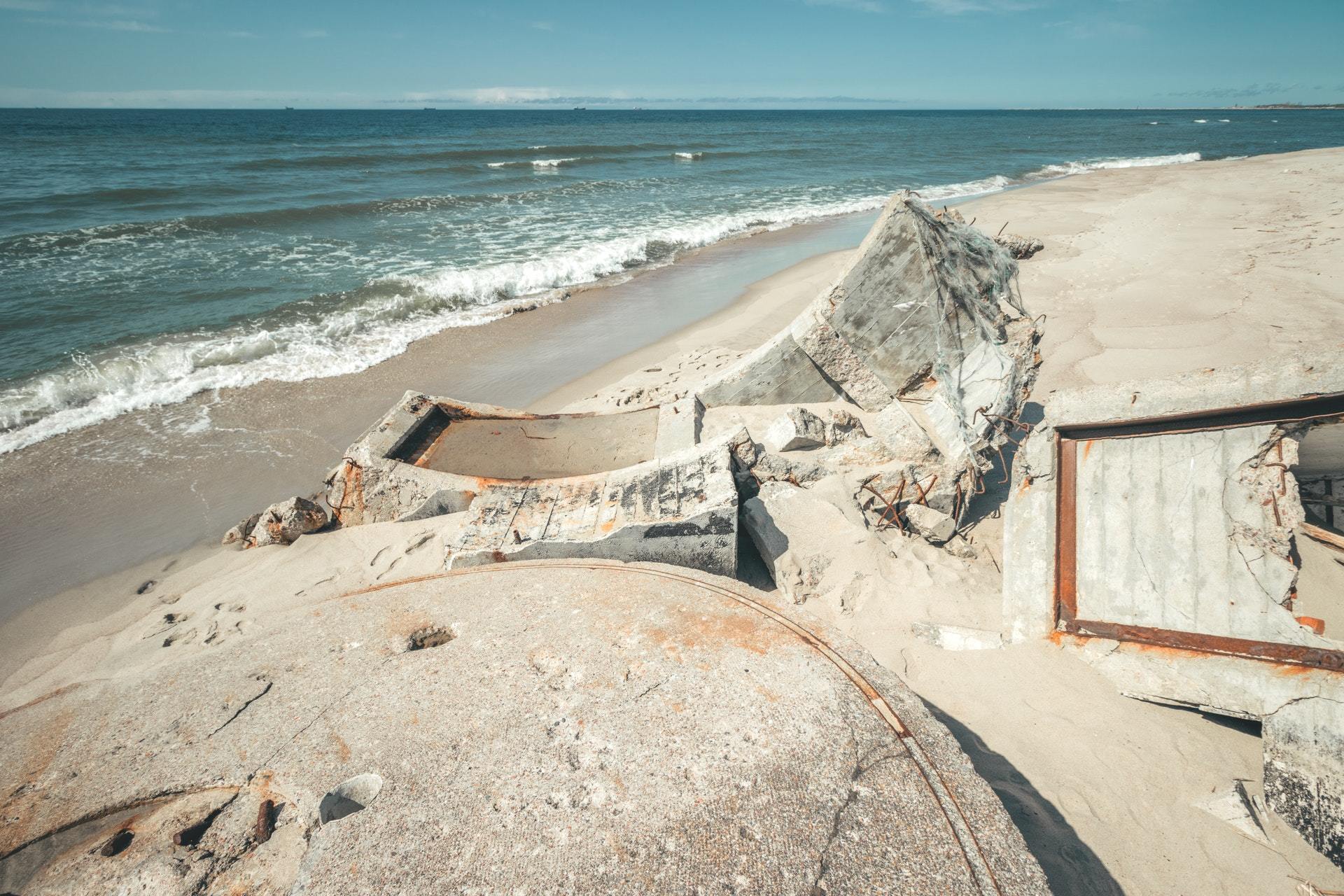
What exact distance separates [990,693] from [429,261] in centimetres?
1261

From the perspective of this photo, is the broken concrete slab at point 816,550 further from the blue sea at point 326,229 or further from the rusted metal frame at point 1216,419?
the blue sea at point 326,229

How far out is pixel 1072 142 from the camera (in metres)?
41.9

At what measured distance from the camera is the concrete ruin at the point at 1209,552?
2.39 metres

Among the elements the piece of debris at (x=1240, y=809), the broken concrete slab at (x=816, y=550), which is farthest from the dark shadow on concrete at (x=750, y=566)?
the piece of debris at (x=1240, y=809)

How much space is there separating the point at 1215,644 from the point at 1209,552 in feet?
1.37

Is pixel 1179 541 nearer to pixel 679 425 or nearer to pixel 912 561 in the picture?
pixel 912 561

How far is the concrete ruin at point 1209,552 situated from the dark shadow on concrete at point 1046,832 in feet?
2.12

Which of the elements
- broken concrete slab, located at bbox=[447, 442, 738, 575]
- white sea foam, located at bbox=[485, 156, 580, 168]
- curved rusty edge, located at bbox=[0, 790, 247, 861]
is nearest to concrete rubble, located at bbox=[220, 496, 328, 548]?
broken concrete slab, located at bbox=[447, 442, 738, 575]

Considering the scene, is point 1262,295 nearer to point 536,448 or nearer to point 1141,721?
point 1141,721

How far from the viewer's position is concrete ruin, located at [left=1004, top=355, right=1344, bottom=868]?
2.39 meters

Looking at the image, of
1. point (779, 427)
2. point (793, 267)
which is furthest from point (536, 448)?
point (793, 267)

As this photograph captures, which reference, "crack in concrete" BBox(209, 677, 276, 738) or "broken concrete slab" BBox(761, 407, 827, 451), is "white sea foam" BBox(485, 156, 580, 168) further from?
"crack in concrete" BBox(209, 677, 276, 738)

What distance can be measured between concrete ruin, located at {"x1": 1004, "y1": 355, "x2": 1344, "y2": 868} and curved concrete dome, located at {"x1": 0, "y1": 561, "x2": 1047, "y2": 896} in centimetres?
141

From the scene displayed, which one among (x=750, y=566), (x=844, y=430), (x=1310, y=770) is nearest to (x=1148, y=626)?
(x=1310, y=770)
